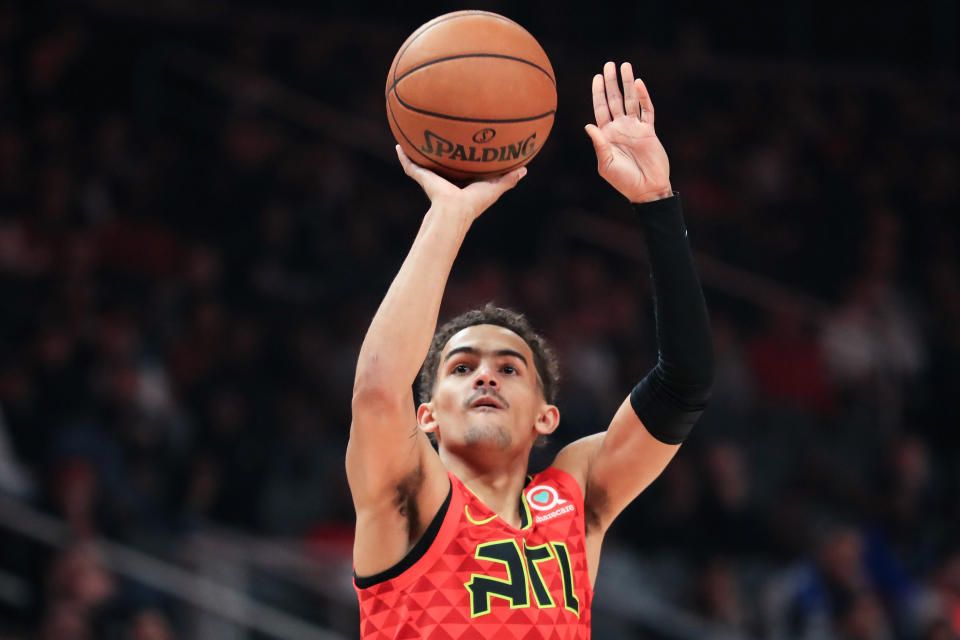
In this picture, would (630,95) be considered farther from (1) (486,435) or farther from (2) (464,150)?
(1) (486,435)

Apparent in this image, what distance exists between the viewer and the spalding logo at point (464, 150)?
317cm

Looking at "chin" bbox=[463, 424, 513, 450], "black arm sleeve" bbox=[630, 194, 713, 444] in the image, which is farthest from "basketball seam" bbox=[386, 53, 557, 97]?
"chin" bbox=[463, 424, 513, 450]

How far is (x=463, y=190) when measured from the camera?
307 centimetres

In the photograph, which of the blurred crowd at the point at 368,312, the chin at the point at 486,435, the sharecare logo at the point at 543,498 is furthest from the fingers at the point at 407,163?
the blurred crowd at the point at 368,312

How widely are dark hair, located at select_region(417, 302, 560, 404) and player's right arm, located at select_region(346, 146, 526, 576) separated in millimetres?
723

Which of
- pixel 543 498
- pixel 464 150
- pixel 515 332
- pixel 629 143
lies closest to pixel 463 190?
pixel 464 150

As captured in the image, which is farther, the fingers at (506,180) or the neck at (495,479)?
the neck at (495,479)

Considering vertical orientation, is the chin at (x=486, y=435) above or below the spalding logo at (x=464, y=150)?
below

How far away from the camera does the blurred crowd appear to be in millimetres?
6980

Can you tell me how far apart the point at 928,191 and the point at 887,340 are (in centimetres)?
196

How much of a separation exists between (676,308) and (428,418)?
2.70 ft

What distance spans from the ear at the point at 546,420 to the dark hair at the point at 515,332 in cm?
10

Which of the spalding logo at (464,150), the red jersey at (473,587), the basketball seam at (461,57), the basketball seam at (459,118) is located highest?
the basketball seam at (461,57)

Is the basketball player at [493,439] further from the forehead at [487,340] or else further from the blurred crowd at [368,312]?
the blurred crowd at [368,312]
